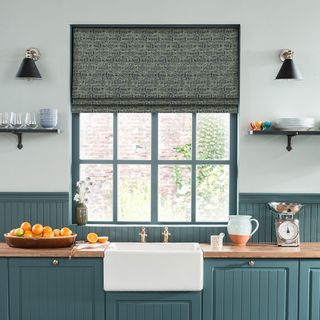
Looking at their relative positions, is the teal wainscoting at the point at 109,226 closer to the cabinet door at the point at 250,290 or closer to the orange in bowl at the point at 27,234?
the orange in bowl at the point at 27,234

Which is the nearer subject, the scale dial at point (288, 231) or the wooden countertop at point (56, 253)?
→ the wooden countertop at point (56, 253)

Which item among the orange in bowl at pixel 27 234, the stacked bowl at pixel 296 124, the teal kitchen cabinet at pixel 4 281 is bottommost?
the teal kitchen cabinet at pixel 4 281

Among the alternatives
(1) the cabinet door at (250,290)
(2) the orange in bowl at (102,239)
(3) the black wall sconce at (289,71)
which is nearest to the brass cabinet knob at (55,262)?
(2) the orange in bowl at (102,239)

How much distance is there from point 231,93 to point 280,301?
1.61 m

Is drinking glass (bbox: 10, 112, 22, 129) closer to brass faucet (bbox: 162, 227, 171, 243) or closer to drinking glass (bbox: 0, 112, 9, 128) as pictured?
drinking glass (bbox: 0, 112, 9, 128)

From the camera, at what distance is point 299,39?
464 cm

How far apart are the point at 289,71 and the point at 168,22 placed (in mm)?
1007

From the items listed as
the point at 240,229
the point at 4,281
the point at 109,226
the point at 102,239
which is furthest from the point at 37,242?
the point at 240,229

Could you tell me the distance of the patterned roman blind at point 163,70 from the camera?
4.66 metres

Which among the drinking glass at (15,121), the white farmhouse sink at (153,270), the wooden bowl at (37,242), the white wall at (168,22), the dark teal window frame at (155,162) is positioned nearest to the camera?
the white farmhouse sink at (153,270)

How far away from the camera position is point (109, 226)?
4.64 metres

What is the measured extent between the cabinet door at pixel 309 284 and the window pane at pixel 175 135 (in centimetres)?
128

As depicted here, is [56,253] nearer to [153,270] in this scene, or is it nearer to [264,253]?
[153,270]

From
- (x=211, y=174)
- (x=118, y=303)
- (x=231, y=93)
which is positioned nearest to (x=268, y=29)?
(x=231, y=93)
